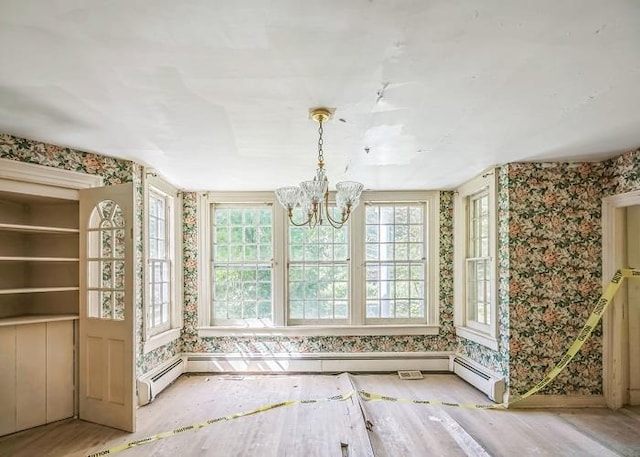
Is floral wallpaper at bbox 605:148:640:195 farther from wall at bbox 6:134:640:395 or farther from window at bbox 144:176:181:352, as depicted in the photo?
Answer: window at bbox 144:176:181:352

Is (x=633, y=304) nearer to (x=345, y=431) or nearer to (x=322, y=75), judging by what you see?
(x=345, y=431)

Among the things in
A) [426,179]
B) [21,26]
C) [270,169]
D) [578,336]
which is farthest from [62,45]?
[578,336]

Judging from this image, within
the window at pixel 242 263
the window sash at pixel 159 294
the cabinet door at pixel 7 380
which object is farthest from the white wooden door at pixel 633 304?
the cabinet door at pixel 7 380

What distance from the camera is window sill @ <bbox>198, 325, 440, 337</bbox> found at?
535cm

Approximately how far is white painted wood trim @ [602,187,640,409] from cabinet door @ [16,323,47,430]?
539 cm

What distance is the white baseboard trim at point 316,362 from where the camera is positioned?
5.31 m

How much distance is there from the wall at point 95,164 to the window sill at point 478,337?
3.68 meters

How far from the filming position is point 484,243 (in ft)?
16.1

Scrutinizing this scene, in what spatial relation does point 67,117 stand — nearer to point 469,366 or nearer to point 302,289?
point 302,289

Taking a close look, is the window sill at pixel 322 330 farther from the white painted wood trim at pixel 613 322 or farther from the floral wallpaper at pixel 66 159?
the floral wallpaper at pixel 66 159

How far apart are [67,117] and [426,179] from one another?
3.69 meters

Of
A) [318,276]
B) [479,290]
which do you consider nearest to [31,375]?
[318,276]

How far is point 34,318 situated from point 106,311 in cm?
57

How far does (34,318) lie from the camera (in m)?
3.52
